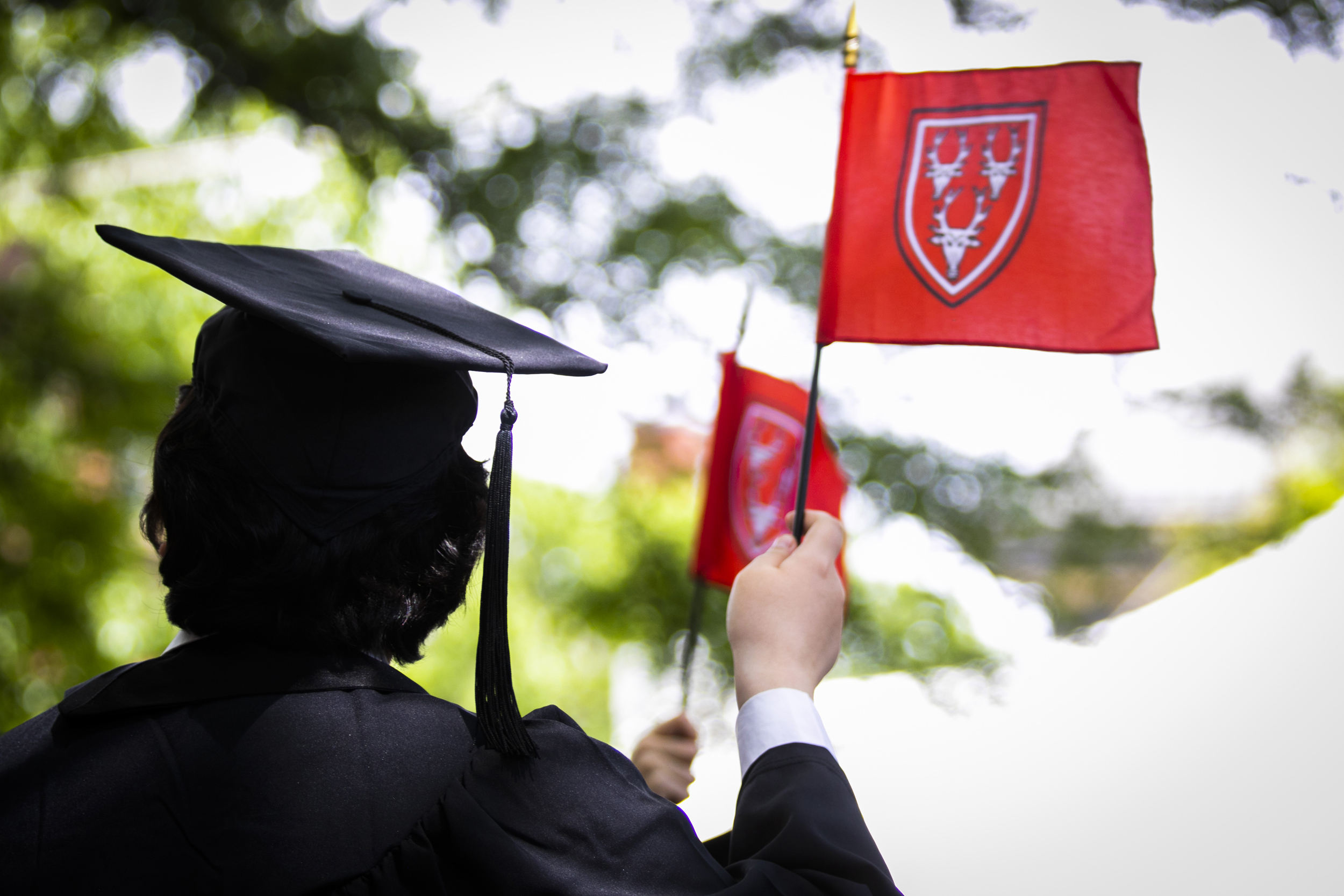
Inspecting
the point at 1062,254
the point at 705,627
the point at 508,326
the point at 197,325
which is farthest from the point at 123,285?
the point at 1062,254

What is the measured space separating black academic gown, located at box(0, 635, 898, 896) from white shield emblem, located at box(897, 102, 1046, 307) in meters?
1.03

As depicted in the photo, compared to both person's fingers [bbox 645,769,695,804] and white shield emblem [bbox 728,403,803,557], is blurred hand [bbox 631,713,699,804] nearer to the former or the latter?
person's fingers [bbox 645,769,695,804]

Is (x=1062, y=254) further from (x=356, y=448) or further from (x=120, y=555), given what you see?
(x=120, y=555)

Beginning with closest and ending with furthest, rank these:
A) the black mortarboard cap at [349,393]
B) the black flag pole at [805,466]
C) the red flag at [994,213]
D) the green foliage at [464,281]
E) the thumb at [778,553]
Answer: the black mortarboard cap at [349,393] < the thumb at [778,553] < the black flag pole at [805,466] < the red flag at [994,213] < the green foliage at [464,281]

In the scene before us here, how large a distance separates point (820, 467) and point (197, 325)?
3.88m

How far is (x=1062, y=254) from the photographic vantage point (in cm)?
164

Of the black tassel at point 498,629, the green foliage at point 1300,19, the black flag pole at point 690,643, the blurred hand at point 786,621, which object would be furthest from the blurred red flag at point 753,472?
the green foliage at point 1300,19

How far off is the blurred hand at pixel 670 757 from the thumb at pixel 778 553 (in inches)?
23.3

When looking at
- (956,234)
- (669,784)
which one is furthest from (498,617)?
(956,234)

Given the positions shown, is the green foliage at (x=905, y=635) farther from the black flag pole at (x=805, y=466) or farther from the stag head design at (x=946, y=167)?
the black flag pole at (x=805, y=466)

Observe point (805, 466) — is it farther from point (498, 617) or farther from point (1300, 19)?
point (1300, 19)

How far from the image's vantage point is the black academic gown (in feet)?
2.93

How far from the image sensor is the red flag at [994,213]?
1.62 m

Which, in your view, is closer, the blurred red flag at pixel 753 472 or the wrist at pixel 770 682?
the wrist at pixel 770 682
